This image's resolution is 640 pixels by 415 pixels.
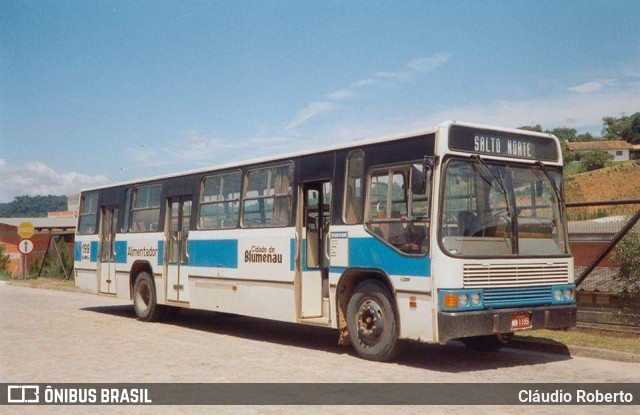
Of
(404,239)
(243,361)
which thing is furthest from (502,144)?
(243,361)

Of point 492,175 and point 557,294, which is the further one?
point 557,294

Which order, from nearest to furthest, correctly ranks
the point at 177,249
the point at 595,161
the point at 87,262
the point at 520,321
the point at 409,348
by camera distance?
the point at 520,321
the point at 409,348
the point at 177,249
the point at 87,262
the point at 595,161

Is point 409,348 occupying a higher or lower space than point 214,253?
lower

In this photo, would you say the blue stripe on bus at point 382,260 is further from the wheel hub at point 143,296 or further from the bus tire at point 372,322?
the wheel hub at point 143,296

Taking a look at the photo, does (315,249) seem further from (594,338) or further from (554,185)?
(594,338)

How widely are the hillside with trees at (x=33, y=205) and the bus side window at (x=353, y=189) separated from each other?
121 m

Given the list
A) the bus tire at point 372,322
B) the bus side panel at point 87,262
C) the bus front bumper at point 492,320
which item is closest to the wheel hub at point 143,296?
the bus side panel at point 87,262

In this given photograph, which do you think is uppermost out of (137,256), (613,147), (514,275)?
(613,147)

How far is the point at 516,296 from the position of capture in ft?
31.7

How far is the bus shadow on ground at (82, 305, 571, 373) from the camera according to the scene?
33.2 ft

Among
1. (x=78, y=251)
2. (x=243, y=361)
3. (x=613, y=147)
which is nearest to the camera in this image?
(x=243, y=361)

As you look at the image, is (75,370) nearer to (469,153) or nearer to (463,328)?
(463,328)

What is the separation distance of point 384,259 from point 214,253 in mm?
4862

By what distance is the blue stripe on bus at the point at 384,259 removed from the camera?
938 cm
